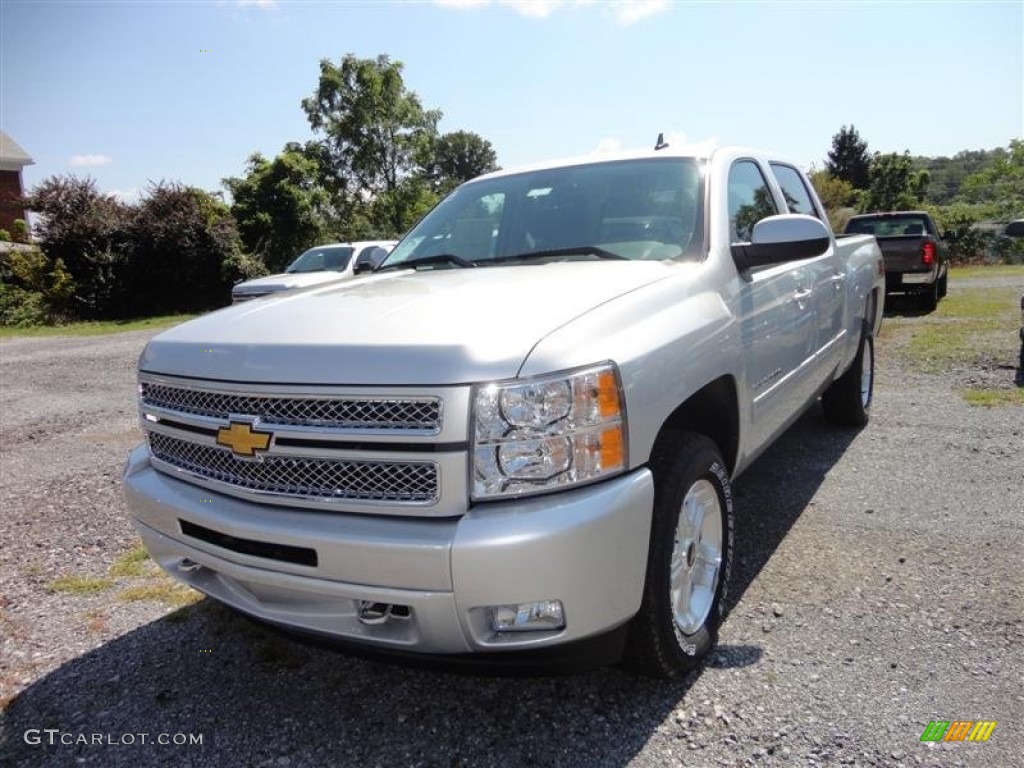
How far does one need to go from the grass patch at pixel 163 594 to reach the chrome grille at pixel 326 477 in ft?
3.98

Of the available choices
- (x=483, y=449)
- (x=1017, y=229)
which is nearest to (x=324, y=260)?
(x=1017, y=229)

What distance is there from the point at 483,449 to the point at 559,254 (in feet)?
4.72

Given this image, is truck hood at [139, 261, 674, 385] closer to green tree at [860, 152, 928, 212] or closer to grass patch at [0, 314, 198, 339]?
grass patch at [0, 314, 198, 339]

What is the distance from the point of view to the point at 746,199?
3.57m

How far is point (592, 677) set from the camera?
102 inches

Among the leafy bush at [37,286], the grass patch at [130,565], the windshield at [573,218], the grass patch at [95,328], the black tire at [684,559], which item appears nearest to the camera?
the black tire at [684,559]

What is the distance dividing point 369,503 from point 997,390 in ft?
21.6

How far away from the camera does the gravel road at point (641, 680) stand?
2.26 meters

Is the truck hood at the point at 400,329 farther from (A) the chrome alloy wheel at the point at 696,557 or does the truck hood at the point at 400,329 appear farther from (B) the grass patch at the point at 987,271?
(B) the grass patch at the point at 987,271

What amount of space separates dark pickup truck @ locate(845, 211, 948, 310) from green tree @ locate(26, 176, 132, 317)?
18.4 m

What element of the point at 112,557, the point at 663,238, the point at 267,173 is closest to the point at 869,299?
the point at 663,238

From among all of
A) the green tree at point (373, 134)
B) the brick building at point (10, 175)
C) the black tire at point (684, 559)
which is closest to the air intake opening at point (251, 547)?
the black tire at point (684, 559)

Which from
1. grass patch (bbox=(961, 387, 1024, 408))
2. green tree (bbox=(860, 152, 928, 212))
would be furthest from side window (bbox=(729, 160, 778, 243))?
green tree (bbox=(860, 152, 928, 212))

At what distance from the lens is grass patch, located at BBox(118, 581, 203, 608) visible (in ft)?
10.9
